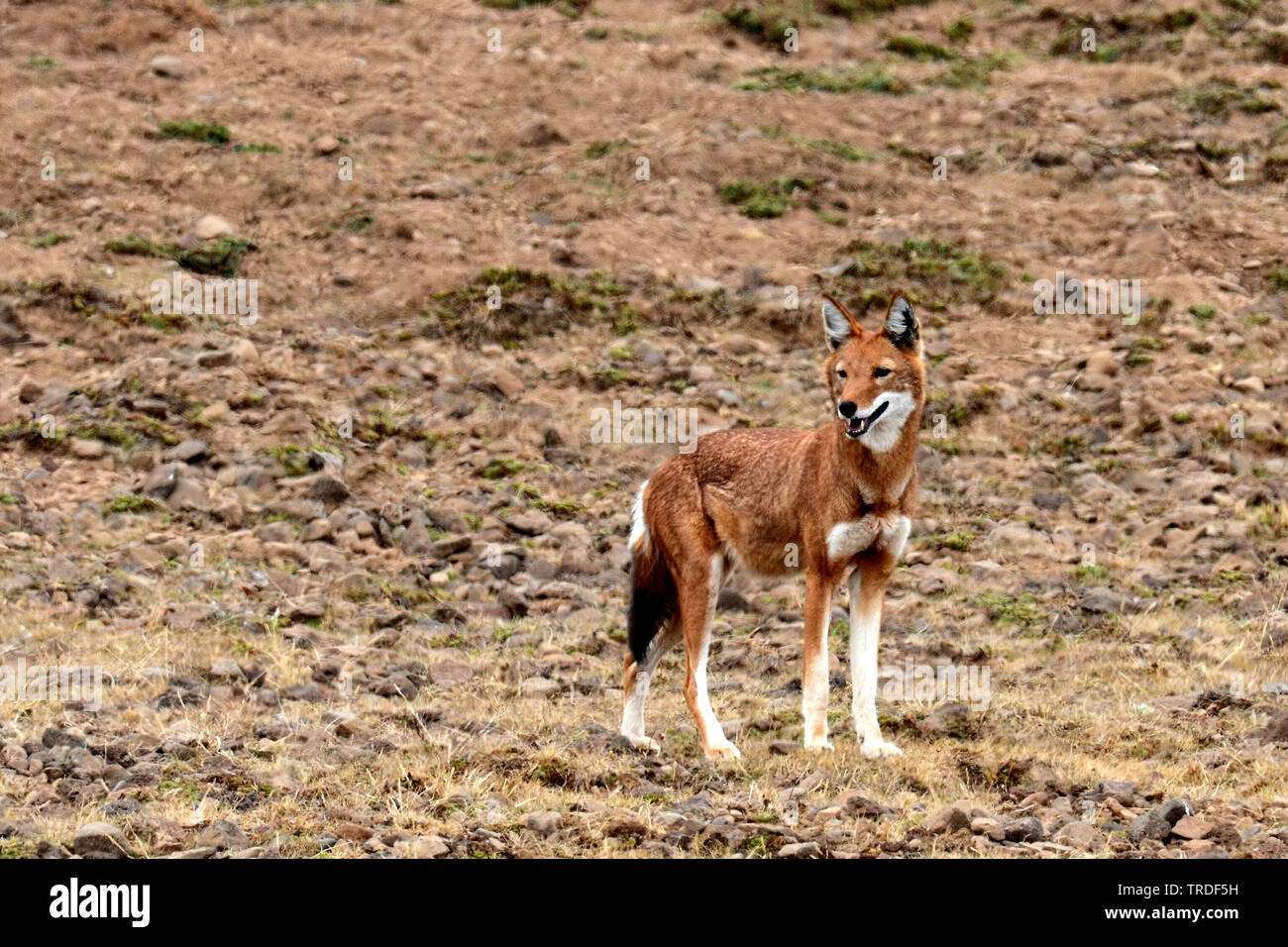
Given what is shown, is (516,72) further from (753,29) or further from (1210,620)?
(1210,620)

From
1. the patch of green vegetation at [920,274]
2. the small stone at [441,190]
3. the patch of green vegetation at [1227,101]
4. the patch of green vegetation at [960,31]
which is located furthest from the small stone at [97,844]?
the patch of green vegetation at [960,31]

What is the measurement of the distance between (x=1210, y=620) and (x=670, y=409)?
623cm

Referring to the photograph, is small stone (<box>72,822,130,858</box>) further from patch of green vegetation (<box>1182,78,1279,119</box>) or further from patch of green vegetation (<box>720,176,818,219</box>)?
patch of green vegetation (<box>1182,78,1279,119</box>)

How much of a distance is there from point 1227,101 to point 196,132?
569 inches

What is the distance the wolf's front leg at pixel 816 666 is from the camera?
10.0 m

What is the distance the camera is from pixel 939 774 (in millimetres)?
9367

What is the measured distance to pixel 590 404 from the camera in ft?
56.6

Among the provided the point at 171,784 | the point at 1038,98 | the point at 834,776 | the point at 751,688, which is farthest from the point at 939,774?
the point at 1038,98

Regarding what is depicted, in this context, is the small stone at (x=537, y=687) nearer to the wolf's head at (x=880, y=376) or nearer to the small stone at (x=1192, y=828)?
the wolf's head at (x=880, y=376)

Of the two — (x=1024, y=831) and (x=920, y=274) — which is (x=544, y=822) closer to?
(x=1024, y=831)

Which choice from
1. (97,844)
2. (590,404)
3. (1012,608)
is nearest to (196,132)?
(590,404)

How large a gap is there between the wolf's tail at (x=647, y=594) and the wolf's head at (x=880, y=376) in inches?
61.7

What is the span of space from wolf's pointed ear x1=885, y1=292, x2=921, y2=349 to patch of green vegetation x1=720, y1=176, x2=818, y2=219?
10.9m

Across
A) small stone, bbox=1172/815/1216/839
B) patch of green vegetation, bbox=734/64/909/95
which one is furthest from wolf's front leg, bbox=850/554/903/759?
patch of green vegetation, bbox=734/64/909/95
